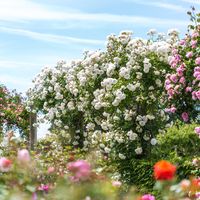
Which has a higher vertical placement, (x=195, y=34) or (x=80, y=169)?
(x=195, y=34)

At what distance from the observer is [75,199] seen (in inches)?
115

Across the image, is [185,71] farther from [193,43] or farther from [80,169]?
[80,169]

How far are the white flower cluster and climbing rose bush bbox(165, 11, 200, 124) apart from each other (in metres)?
0.23

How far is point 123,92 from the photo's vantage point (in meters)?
12.0

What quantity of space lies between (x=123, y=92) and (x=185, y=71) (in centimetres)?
224

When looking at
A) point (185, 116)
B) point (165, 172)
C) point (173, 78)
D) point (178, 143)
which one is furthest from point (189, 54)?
point (165, 172)

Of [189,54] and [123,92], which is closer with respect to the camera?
[123,92]

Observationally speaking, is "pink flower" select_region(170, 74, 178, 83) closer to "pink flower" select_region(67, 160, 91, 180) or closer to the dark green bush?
the dark green bush

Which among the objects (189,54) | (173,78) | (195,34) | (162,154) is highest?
(195,34)

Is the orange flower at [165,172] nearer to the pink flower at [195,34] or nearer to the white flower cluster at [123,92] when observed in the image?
the white flower cluster at [123,92]

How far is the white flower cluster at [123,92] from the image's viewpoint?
11930 millimetres

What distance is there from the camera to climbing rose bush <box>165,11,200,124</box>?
12.7 m

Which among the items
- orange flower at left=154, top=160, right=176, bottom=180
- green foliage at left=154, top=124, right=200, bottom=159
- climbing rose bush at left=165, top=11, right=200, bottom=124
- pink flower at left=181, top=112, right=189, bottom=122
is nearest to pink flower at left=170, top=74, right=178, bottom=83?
climbing rose bush at left=165, top=11, right=200, bottom=124

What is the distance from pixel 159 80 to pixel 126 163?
1.90 meters
